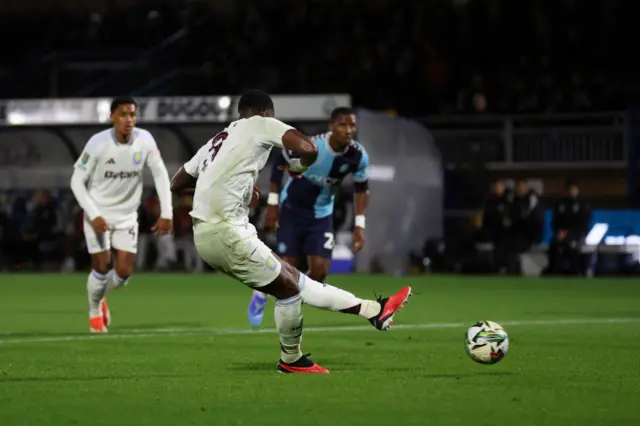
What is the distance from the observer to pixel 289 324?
863cm

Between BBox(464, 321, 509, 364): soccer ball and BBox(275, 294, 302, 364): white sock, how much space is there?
123 centimetres

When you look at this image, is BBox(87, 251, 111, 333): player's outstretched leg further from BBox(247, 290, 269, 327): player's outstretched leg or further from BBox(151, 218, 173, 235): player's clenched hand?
BBox(247, 290, 269, 327): player's outstretched leg

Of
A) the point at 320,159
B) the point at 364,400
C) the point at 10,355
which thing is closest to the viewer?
the point at 364,400

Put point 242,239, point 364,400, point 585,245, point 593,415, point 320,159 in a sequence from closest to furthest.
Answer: point 593,415 < point 364,400 < point 242,239 < point 320,159 < point 585,245

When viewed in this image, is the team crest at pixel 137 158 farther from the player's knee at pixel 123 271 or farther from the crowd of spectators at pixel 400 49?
the crowd of spectators at pixel 400 49

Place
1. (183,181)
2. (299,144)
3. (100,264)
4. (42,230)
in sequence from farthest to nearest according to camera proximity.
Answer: (42,230) < (100,264) < (183,181) < (299,144)

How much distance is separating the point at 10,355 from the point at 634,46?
22804 mm

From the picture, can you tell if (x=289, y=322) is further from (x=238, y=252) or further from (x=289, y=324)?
(x=238, y=252)

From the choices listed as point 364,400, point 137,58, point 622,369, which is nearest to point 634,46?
point 137,58

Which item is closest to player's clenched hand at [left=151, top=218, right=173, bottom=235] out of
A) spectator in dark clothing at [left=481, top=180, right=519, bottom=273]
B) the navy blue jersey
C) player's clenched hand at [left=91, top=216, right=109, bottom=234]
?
player's clenched hand at [left=91, top=216, right=109, bottom=234]

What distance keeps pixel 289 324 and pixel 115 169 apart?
4948mm

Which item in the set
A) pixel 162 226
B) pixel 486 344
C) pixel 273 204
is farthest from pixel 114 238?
pixel 486 344

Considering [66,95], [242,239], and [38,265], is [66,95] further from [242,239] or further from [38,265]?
[242,239]

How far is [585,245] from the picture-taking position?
2655cm
